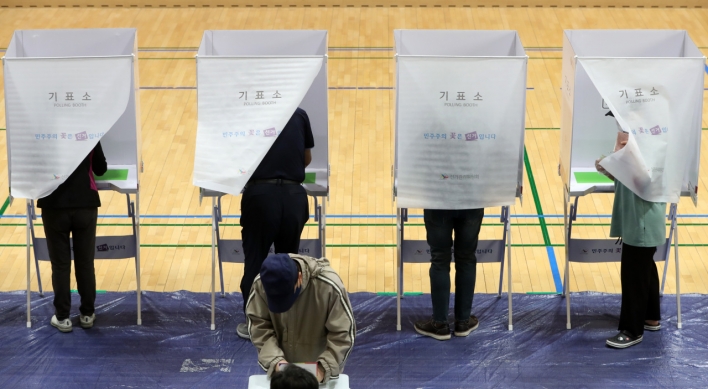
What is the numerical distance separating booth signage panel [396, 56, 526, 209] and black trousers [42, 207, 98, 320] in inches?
67.6

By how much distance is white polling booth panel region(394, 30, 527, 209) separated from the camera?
16.5 ft

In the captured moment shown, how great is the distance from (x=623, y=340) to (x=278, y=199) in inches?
79.1

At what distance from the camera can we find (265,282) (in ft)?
11.1

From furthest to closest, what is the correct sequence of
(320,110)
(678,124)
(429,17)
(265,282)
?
(429,17) → (320,110) → (678,124) → (265,282)

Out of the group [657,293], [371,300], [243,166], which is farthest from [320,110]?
[657,293]

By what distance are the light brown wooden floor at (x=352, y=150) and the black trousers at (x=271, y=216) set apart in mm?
1056

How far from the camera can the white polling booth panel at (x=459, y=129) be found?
5.02 meters

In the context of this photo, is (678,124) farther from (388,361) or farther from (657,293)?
(388,361)

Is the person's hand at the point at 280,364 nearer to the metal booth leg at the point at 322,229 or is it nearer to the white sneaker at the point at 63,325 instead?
the metal booth leg at the point at 322,229

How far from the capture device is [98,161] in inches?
205

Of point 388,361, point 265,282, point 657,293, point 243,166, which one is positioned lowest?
point 388,361

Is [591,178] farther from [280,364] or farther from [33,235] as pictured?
[33,235]

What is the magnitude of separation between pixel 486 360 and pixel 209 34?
2421 mm

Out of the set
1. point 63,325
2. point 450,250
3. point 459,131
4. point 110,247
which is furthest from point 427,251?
point 63,325
